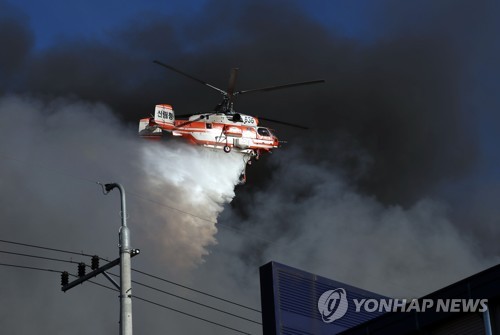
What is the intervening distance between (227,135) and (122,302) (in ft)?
161

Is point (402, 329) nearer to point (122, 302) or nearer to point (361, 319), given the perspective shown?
point (122, 302)

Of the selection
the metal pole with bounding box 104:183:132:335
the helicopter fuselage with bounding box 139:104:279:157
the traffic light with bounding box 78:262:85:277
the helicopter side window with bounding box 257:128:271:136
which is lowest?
the metal pole with bounding box 104:183:132:335

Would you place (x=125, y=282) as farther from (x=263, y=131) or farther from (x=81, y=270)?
(x=263, y=131)

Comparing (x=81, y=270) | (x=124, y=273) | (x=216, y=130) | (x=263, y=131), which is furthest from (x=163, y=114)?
(x=124, y=273)

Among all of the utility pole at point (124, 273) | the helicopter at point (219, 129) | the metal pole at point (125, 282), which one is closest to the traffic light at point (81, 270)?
the utility pole at point (124, 273)

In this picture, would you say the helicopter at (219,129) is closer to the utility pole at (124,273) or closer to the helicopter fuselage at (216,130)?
the helicopter fuselage at (216,130)

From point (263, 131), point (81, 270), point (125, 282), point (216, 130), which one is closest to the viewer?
point (125, 282)

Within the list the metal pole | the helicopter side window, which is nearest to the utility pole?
the metal pole

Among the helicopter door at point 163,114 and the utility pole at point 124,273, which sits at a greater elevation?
the helicopter door at point 163,114

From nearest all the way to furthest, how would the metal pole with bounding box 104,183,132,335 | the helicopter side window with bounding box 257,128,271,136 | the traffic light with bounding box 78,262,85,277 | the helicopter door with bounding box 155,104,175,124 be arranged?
1. the metal pole with bounding box 104,183,132,335
2. the traffic light with bounding box 78,262,85,277
3. the helicopter door with bounding box 155,104,175,124
4. the helicopter side window with bounding box 257,128,271,136

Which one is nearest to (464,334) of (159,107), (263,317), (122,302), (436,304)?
(436,304)

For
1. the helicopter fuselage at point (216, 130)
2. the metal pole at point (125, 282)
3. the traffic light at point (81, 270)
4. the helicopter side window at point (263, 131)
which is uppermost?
the helicopter side window at point (263, 131)

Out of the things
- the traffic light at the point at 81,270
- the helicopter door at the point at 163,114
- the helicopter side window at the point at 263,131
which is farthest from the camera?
the helicopter side window at the point at 263,131

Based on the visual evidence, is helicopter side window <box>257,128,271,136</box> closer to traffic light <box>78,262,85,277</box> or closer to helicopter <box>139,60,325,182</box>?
helicopter <box>139,60,325,182</box>
